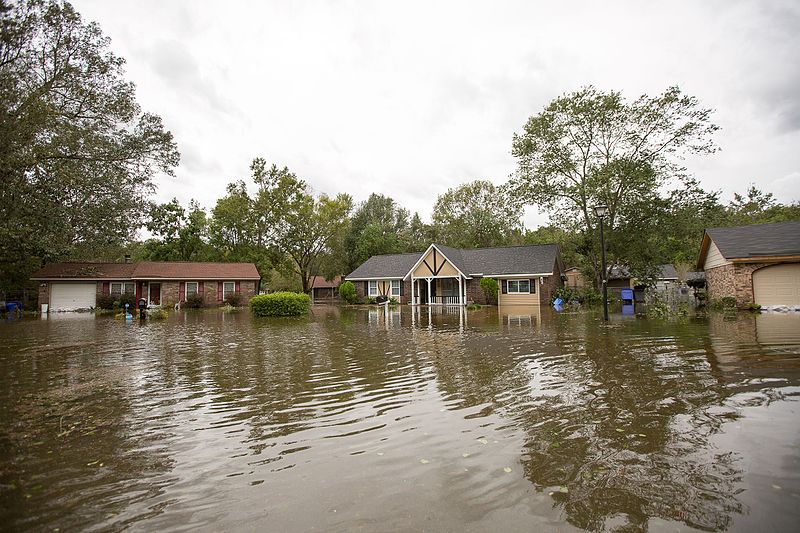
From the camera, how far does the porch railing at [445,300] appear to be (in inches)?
1434

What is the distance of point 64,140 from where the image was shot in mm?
16219

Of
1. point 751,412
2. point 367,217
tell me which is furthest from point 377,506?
point 367,217

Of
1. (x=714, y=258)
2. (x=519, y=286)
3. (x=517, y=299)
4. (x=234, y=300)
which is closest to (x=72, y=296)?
(x=234, y=300)

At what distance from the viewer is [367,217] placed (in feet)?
184

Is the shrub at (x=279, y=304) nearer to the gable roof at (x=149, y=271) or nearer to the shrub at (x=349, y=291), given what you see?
the shrub at (x=349, y=291)

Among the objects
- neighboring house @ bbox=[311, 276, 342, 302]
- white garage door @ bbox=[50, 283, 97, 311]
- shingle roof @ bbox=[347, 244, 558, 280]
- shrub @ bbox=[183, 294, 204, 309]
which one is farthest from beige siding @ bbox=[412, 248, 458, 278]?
white garage door @ bbox=[50, 283, 97, 311]

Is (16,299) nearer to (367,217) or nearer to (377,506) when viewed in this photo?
(367,217)

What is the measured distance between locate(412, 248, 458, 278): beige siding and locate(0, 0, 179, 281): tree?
20779 millimetres

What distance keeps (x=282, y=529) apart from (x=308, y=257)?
157 ft

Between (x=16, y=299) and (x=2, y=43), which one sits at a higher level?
(x=2, y=43)

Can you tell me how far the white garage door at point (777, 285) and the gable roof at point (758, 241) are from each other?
94 centimetres

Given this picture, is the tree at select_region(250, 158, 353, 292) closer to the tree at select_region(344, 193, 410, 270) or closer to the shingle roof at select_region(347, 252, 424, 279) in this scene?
the tree at select_region(344, 193, 410, 270)

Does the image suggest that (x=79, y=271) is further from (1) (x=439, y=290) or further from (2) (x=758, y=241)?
(2) (x=758, y=241)

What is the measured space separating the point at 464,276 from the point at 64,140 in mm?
26055
